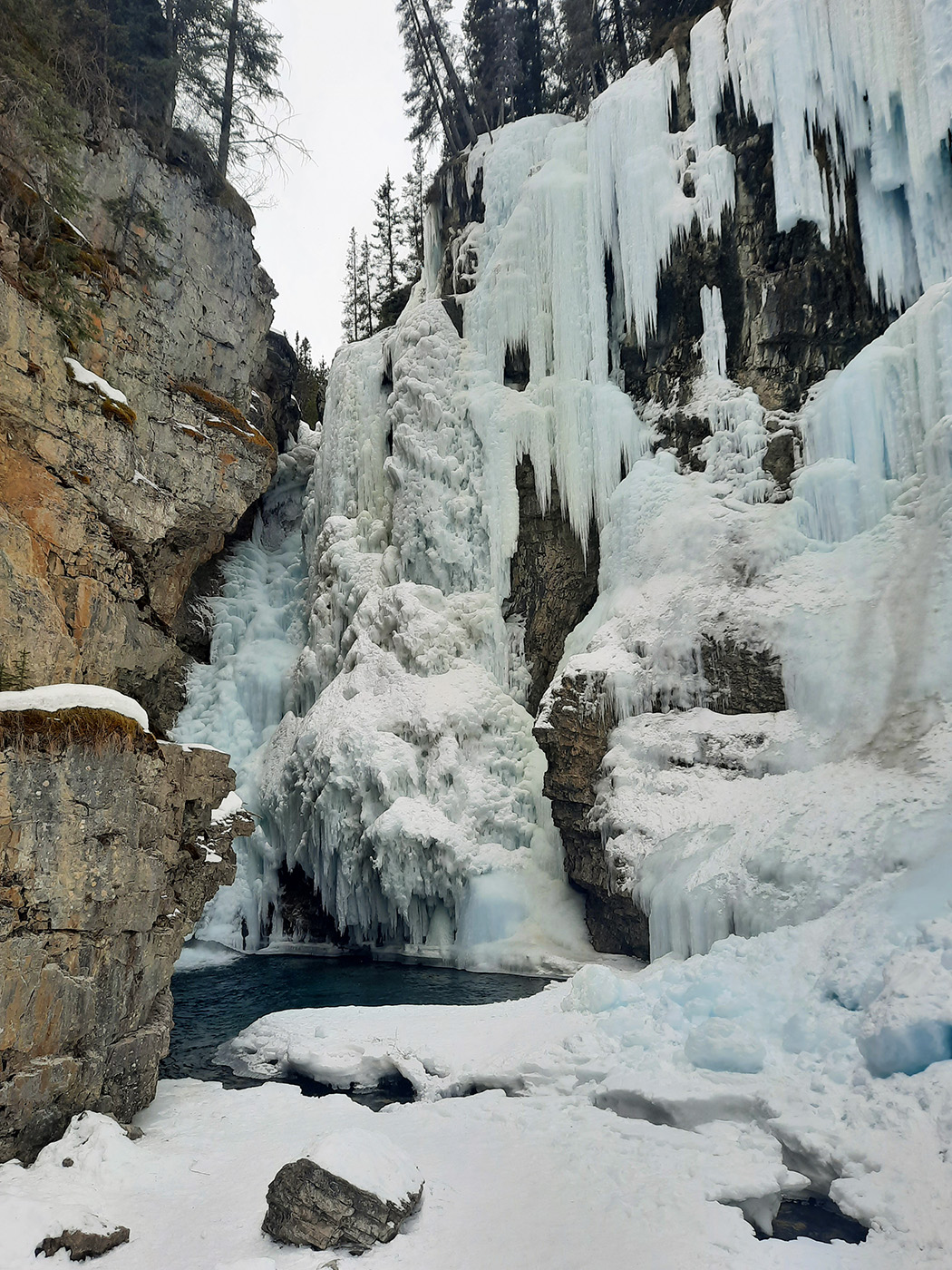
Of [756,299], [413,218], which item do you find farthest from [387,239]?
[756,299]

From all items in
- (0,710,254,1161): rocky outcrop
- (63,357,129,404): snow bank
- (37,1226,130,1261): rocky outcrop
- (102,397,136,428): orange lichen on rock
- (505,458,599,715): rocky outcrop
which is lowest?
(37,1226,130,1261): rocky outcrop

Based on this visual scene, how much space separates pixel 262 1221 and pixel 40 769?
312 cm

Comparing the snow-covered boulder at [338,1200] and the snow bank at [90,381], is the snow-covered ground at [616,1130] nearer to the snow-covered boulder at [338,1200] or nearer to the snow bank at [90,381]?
the snow-covered boulder at [338,1200]

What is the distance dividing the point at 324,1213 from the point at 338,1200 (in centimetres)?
9

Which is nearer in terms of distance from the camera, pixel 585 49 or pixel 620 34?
pixel 585 49

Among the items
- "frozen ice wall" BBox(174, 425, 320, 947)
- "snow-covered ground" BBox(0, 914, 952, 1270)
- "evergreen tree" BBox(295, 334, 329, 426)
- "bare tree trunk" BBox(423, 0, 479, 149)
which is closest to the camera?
"snow-covered ground" BBox(0, 914, 952, 1270)

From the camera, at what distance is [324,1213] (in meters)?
4.38

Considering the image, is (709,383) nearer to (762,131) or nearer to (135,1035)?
(762,131)

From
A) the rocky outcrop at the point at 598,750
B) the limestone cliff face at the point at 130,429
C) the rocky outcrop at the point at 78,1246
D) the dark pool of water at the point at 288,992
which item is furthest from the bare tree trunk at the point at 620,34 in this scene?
the rocky outcrop at the point at 78,1246

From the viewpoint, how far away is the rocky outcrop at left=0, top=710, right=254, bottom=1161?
5227 millimetres

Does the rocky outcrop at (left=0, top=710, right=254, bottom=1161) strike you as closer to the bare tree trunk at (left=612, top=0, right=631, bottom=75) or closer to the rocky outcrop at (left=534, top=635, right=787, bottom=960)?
the rocky outcrop at (left=534, top=635, right=787, bottom=960)

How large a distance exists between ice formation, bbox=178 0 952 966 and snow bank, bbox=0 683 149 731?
7.40 m

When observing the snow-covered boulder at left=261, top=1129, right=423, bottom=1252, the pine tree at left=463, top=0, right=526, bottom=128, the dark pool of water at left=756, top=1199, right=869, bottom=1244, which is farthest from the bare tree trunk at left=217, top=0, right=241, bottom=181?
the dark pool of water at left=756, top=1199, right=869, bottom=1244

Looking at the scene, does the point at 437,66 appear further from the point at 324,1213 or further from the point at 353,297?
the point at 324,1213
